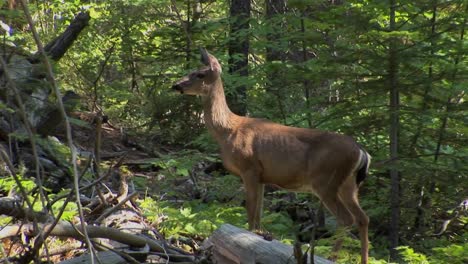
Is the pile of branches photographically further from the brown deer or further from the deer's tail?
the deer's tail

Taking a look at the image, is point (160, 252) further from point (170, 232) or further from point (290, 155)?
point (290, 155)

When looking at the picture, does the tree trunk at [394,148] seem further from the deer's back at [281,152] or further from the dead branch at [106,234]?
the dead branch at [106,234]

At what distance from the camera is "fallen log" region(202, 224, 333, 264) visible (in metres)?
4.84

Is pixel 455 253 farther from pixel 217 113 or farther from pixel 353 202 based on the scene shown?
pixel 217 113

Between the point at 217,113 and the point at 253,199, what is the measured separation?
1.15m

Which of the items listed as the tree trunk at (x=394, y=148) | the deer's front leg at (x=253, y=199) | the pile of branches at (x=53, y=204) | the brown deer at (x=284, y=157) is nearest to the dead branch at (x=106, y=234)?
the pile of branches at (x=53, y=204)

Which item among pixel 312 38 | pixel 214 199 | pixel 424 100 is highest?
pixel 312 38

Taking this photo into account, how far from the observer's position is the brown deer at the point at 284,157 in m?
6.83

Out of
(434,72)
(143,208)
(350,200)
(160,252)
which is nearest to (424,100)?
(434,72)

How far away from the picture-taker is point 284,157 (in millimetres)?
7188

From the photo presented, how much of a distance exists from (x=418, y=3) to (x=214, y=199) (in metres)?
3.97

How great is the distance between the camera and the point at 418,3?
787cm

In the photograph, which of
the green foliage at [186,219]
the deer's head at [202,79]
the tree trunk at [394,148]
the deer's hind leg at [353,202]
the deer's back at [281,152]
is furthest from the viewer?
the tree trunk at [394,148]

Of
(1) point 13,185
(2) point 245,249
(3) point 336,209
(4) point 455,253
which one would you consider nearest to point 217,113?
(3) point 336,209
